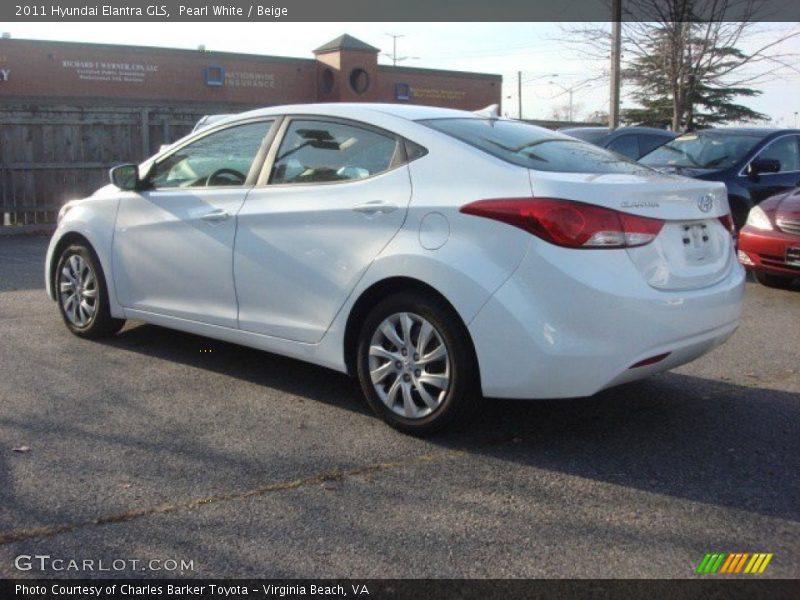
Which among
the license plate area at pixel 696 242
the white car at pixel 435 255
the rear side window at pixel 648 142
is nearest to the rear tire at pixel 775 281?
the white car at pixel 435 255

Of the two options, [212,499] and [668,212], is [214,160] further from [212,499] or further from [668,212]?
[668,212]

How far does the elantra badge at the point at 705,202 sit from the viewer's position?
4383 millimetres

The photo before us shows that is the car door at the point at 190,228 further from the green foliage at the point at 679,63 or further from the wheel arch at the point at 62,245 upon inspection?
the green foliage at the point at 679,63

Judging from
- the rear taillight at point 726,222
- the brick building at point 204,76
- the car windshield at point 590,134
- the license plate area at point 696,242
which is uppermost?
the brick building at point 204,76

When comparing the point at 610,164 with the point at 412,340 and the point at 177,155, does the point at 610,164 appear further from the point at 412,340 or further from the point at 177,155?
the point at 177,155

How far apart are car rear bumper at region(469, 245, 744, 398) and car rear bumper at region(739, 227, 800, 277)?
180 inches

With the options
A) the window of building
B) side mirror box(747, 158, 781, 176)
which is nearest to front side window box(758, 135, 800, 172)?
side mirror box(747, 158, 781, 176)

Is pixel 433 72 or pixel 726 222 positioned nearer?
pixel 726 222

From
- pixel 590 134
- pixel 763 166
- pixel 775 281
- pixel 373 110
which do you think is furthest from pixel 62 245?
pixel 590 134

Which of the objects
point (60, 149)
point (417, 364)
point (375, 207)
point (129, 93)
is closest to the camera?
point (417, 364)

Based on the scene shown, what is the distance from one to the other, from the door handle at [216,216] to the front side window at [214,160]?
0.64ft

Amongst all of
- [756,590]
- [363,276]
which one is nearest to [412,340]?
[363,276]

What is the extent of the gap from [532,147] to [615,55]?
15.5 m

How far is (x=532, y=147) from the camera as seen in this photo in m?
4.62
